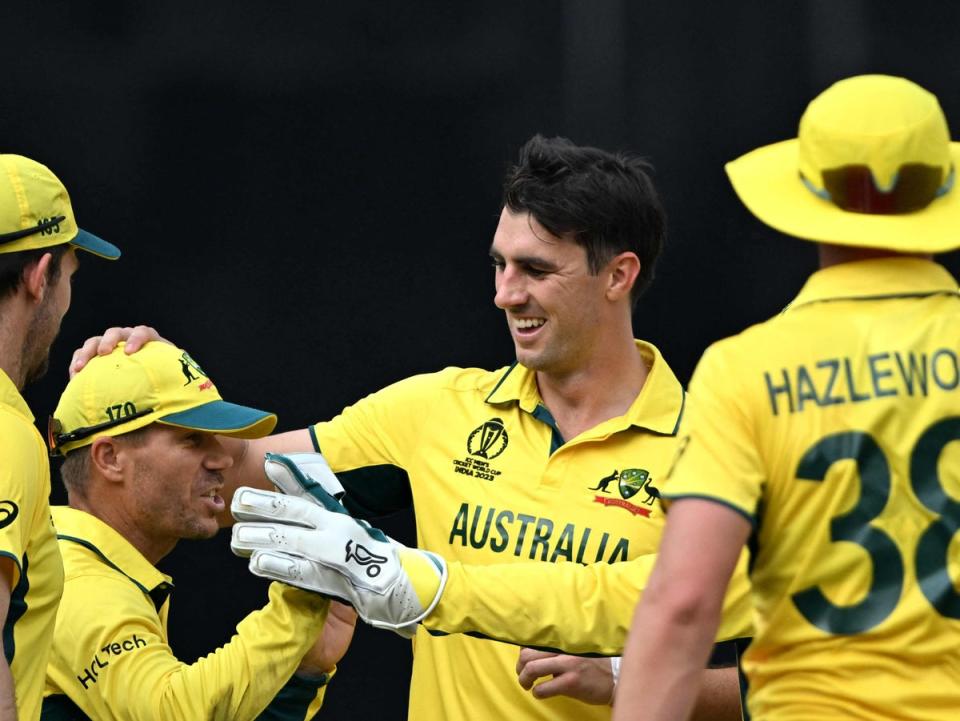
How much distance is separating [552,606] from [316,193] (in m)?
1.92

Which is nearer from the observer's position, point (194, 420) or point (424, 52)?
point (194, 420)

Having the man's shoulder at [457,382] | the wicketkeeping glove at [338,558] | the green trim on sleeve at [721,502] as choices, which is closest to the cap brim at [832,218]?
the green trim on sleeve at [721,502]

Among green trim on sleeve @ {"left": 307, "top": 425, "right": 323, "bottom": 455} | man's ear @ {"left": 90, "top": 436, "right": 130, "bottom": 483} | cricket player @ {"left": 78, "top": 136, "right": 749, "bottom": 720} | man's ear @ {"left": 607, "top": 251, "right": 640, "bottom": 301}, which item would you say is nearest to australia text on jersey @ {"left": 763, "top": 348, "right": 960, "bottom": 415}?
cricket player @ {"left": 78, "top": 136, "right": 749, "bottom": 720}

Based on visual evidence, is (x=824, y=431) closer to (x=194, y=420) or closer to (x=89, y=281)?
(x=194, y=420)

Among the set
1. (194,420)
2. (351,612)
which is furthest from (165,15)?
(351,612)

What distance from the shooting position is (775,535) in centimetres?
204

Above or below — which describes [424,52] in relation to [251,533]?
above

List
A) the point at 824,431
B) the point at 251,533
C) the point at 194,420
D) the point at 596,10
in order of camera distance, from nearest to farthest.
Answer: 1. the point at 824,431
2. the point at 251,533
3. the point at 194,420
4. the point at 596,10

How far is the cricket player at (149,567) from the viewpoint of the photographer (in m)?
2.79

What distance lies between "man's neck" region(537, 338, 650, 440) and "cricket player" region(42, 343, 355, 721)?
57cm

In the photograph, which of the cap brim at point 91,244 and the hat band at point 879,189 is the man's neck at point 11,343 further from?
the hat band at point 879,189

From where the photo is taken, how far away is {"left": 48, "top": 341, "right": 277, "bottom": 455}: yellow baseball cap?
3.15 meters

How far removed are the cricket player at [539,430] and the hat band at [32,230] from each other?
0.57m

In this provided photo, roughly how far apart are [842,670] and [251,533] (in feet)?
3.25
